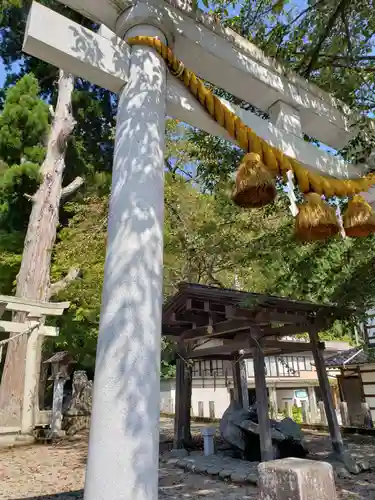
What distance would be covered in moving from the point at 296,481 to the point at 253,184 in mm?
1746

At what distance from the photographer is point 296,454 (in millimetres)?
6746

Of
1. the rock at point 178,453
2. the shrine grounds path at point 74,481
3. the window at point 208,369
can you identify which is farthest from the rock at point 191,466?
the window at point 208,369

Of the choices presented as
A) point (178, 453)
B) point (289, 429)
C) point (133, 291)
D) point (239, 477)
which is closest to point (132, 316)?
point (133, 291)

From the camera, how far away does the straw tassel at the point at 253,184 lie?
2.44 meters

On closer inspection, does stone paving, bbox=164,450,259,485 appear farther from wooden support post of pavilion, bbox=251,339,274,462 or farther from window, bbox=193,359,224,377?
window, bbox=193,359,224,377

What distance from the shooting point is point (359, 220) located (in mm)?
2789

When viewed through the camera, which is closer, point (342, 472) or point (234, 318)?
point (342, 472)

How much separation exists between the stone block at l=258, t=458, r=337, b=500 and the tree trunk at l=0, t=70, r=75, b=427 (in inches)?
370

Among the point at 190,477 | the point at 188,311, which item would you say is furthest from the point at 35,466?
the point at 188,311

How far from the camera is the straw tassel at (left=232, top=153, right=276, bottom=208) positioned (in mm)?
2441

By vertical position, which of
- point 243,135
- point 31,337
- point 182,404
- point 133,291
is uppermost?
point 243,135

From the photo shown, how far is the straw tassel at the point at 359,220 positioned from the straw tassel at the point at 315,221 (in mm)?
259

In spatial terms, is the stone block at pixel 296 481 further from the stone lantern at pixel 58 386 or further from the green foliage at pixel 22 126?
the green foliage at pixel 22 126

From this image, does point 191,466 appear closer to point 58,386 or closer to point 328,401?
point 328,401
